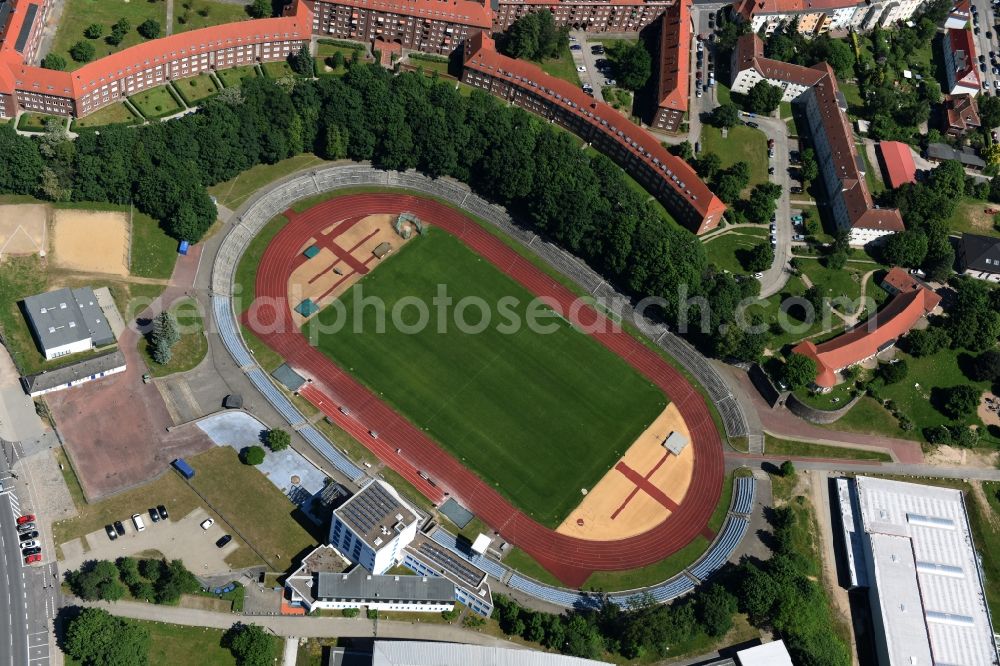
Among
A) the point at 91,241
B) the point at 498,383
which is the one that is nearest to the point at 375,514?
the point at 498,383

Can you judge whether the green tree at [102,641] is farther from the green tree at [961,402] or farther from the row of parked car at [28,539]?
the green tree at [961,402]

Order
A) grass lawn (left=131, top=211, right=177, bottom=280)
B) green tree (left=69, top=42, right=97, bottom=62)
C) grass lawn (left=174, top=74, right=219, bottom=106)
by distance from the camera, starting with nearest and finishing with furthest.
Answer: grass lawn (left=131, top=211, right=177, bottom=280) → green tree (left=69, top=42, right=97, bottom=62) → grass lawn (left=174, top=74, right=219, bottom=106)

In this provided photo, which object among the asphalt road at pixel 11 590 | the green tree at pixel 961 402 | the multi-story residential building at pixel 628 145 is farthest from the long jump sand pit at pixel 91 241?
the green tree at pixel 961 402

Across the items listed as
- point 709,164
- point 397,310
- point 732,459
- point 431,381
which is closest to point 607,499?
point 732,459

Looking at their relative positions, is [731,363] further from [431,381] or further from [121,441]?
[121,441]

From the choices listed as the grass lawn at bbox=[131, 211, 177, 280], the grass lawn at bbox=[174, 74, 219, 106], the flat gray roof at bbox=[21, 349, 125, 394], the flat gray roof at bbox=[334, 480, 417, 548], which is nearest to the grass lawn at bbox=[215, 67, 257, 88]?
the grass lawn at bbox=[174, 74, 219, 106]

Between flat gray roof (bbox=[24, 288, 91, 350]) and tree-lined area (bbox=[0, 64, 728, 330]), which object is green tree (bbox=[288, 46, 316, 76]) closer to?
tree-lined area (bbox=[0, 64, 728, 330])
